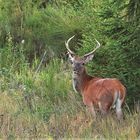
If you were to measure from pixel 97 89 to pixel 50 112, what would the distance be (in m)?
1.04

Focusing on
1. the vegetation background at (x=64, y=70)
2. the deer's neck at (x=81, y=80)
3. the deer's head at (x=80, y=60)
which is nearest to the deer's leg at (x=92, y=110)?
the vegetation background at (x=64, y=70)

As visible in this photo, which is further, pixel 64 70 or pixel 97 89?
pixel 64 70

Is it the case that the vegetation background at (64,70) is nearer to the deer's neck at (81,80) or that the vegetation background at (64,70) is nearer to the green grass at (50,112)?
the green grass at (50,112)

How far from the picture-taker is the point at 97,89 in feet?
35.8

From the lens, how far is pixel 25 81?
13.6 metres

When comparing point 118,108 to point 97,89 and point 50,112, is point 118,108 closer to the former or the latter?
point 97,89

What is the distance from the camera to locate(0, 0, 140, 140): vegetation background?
404 inches

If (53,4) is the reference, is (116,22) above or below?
above

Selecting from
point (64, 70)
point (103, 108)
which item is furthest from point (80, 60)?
point (64, 70)

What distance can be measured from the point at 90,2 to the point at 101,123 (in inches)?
203

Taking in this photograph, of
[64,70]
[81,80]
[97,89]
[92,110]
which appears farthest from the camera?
[64,70]

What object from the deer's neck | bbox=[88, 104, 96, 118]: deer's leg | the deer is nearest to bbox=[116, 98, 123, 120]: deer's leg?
the deer

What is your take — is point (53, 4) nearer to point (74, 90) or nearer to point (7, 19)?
point (7, 19)

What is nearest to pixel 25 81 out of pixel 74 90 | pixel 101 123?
pixel 74 90
